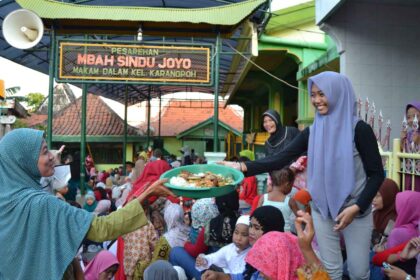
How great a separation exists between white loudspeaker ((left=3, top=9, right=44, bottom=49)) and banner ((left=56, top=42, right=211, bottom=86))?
2.19 ft

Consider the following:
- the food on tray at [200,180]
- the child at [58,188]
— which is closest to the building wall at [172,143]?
the child at [58,188]

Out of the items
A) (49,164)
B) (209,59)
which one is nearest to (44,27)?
(209,59)

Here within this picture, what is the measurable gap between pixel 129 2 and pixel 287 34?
4.51 m

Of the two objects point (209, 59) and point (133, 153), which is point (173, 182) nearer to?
point (209, 59)

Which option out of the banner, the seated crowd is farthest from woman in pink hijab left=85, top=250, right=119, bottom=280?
the banner

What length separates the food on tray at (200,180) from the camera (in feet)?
9.04

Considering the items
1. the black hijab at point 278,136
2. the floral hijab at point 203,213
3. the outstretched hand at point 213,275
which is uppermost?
the black hijab at point 278,136

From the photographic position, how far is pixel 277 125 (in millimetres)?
A: 4828

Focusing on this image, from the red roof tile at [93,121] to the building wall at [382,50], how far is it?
17.5m

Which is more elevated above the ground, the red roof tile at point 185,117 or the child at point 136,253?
the red roof tile at point 185,117

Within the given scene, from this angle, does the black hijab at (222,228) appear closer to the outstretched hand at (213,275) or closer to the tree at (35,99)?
the outstretched hand at (213,275)

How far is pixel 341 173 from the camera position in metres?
2.34

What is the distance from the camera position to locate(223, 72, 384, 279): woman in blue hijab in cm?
233

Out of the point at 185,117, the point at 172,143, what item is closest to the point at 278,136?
the point at 172,143
